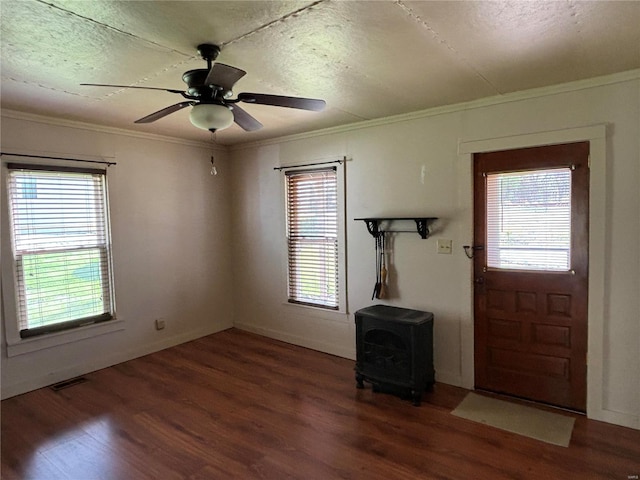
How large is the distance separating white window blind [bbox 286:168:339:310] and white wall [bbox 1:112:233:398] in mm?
1069

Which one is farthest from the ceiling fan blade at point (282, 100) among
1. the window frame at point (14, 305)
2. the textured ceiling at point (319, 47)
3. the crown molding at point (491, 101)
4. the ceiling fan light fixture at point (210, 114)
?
the window frame at point (14, 305)

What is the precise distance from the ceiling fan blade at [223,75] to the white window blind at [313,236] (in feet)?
7.25

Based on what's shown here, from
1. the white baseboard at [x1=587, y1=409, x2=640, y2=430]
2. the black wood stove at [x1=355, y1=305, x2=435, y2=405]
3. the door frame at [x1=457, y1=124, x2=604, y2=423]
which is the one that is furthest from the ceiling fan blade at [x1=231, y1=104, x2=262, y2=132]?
the white baseboard at [x1=587, y1=409, x2=640, y2=430]

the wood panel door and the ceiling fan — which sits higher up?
the ceiling fan

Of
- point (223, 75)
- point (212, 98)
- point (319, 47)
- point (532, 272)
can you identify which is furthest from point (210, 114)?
point (532, 272)

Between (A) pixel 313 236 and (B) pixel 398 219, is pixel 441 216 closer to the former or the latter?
(B) pixel 398 219

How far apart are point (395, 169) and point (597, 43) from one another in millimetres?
1756

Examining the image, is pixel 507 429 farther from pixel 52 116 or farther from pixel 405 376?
pixel 52 116

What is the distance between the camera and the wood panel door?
2.80 m

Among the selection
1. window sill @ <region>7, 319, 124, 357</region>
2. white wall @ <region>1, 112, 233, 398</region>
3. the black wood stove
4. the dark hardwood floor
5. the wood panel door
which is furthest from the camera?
white wall @ <region>1, 112, 233, 398</region>

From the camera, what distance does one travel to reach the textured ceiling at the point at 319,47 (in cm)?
173

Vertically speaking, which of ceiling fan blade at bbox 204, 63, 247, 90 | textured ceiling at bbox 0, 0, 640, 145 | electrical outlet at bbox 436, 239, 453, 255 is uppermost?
textured ceiling at bbox 0, 0, 640, 145

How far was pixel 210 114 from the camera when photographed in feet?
6.69

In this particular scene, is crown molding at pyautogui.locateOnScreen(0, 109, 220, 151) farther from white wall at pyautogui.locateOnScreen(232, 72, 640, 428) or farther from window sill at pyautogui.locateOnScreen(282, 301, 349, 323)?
window sill at pyautogui.locateOnScreen(282, 301, 349, 323)
